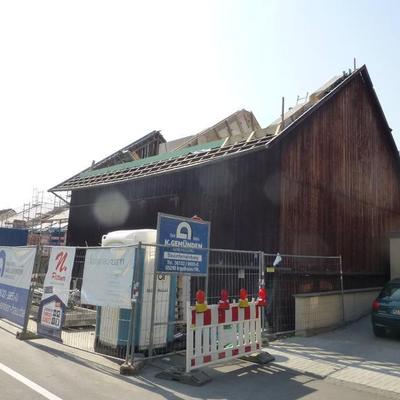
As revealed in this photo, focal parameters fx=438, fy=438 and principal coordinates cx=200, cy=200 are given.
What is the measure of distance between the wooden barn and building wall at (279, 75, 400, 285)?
0.04 m

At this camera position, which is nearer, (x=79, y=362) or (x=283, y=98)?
(x=79, y=362)

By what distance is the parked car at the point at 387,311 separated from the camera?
10789 mm

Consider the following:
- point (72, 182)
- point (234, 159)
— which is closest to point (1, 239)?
point (72, 182)

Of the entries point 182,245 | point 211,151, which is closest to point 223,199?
point 211,151

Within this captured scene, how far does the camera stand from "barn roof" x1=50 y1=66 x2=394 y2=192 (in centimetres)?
1319

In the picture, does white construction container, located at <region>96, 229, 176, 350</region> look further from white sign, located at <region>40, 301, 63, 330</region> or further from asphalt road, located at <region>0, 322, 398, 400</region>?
white sign, located at <region>40, 301, 63, 330</region>

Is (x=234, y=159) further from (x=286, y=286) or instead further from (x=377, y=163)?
(x=377, y=163)

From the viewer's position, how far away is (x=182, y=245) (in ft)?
28.0

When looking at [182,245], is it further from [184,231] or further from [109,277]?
[109,277]

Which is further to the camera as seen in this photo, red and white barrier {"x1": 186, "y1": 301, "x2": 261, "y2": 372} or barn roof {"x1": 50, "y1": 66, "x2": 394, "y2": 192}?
barn roof {"x1": 50, "y1": 66, "x2": 394, "y2": 192}

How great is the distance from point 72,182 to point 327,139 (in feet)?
42.4

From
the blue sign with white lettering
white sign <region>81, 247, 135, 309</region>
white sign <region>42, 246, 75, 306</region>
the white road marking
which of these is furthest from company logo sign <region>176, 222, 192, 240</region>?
the white road marking

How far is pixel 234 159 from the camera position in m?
13.9

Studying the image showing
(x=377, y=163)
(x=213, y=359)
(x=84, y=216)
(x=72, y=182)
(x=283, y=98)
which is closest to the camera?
(x=213, y=359)
